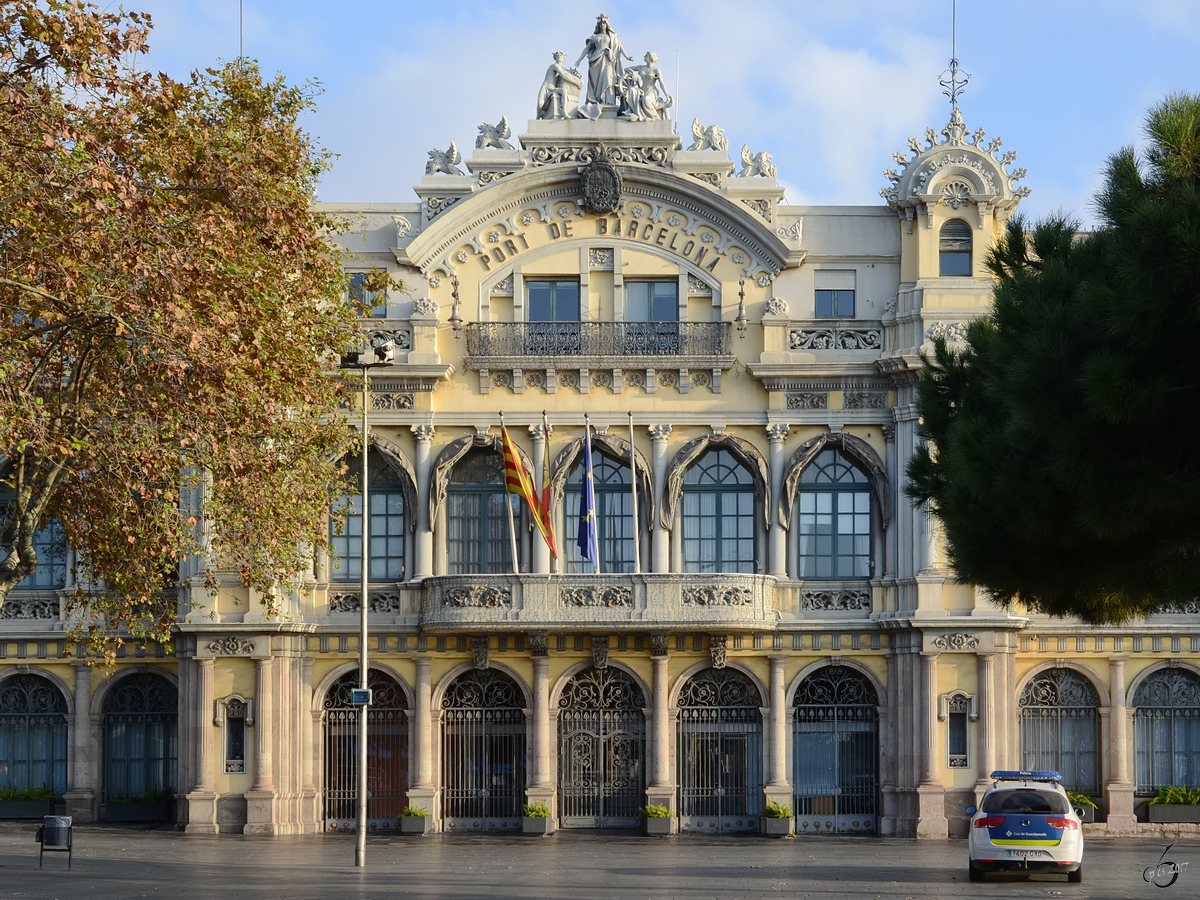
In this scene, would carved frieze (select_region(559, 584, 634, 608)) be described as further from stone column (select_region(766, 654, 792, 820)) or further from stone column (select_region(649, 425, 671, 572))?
stone column (select_region(766, 654, 792, 820))

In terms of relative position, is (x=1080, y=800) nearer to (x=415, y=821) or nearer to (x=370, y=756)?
(x=415, y=821)

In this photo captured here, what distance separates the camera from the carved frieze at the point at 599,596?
41.0m

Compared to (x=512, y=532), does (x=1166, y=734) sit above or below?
below

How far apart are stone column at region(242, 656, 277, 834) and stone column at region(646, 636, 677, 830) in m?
7.95

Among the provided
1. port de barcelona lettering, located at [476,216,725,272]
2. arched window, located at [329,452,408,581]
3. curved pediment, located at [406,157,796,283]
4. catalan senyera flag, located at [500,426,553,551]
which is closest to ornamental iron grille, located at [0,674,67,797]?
arched window, located at [329,452,408,581]

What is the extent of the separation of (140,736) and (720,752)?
12.6 m

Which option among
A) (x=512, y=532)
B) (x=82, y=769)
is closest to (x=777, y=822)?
(x=512, y=532)

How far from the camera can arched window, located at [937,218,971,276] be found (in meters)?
42.2

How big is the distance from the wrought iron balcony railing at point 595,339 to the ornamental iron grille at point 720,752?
708cm

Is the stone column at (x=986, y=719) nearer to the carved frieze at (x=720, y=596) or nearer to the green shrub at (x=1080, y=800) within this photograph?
the green shrub at (x=1080, y=800)

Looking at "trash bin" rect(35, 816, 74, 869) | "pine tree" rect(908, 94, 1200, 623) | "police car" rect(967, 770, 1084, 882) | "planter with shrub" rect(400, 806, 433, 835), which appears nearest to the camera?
"pine tree" rect(908, 94, 1200, 623)

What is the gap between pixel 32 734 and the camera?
42.7m

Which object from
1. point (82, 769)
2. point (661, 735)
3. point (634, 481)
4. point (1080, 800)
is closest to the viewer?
point (634, 481)

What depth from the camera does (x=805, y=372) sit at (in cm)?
4200
